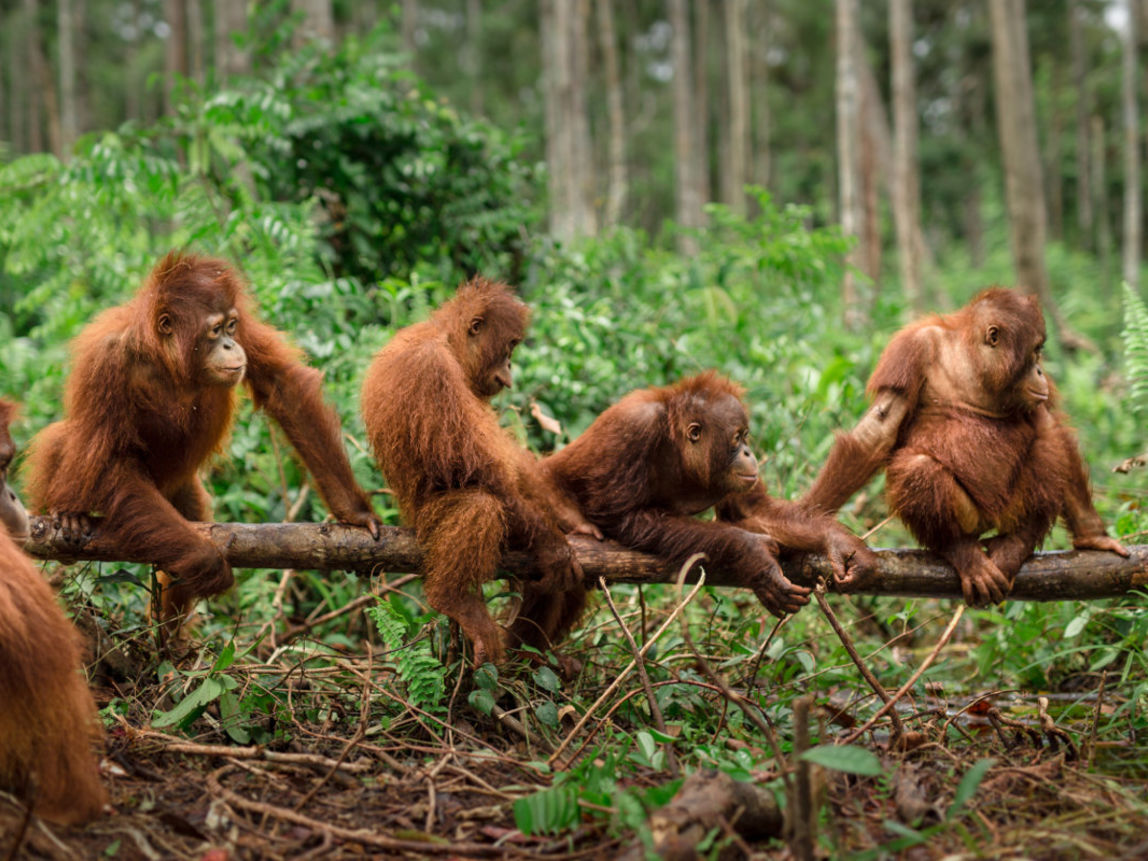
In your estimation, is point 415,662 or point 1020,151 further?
point 1020,151

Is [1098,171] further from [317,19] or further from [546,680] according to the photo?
[546,680]

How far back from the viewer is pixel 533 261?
7129 mm

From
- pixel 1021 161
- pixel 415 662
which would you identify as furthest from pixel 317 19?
pixel 1021 161

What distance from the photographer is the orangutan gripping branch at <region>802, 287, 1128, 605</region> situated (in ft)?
12.4

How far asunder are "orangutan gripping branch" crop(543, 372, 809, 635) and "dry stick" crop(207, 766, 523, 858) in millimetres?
1383

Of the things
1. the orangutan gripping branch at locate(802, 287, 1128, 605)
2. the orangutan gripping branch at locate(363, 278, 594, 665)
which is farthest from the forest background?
the orangutan gripping branch at locate(802, 287, 1128, 605)

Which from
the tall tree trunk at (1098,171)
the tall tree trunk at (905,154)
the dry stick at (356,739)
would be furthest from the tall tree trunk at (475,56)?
the dry stick at (356,739)

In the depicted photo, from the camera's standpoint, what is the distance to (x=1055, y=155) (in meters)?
25.5

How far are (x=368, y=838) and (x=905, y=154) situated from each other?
12.5 m

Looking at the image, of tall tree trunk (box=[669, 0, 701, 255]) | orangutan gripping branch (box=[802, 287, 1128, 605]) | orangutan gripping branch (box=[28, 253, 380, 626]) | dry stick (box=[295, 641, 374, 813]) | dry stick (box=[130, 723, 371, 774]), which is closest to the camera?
dry stick (box=[295, 641, 374, 813])

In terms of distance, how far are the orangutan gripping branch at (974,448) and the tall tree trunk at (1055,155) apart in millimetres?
23737

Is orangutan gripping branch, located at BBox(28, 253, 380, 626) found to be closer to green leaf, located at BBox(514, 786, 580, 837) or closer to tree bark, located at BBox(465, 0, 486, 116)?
green leaf, located at BBox(514, 786, 580, 837)

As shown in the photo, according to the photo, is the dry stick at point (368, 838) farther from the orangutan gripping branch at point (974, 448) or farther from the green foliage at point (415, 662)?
the orangutan gripping branch at point (974, 448)

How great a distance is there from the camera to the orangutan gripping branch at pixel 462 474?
134 inches
